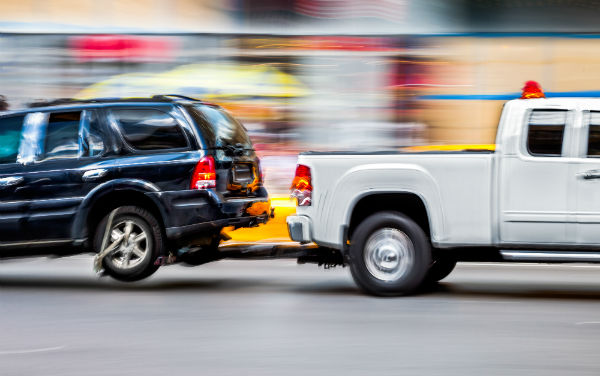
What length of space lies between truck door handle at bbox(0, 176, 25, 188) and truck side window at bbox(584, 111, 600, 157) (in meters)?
5.47

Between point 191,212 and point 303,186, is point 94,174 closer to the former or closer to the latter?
point 191,212

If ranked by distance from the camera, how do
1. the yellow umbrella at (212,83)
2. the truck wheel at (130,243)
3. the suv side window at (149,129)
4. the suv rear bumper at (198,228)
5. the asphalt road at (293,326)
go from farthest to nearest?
the yellow umbrella at (212,83) → the suv side window at (149,129) → the truck wheel at (130,243) → the suv rear bumper at (198,228) → the asphalt road at (293,326)

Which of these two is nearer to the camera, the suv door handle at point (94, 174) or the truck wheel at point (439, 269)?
the truck wheel at point (439, 269)

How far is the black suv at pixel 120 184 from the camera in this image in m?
9.48

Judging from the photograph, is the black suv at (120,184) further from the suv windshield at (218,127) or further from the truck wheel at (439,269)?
the truck wheel at (439,269)

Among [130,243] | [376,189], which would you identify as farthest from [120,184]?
[376,189]

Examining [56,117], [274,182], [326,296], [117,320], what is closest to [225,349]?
[117,320]

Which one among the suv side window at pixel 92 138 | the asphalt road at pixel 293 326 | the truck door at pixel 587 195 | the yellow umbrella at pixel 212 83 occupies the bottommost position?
the asphalt road at pixel 293 326

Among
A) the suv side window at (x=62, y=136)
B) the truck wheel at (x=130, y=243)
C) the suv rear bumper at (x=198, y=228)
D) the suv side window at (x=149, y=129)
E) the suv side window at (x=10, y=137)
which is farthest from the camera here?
the suv side window at (x=10, y=137)

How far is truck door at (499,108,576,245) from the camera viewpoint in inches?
330

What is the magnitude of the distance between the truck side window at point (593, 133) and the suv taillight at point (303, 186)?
8.20 ft

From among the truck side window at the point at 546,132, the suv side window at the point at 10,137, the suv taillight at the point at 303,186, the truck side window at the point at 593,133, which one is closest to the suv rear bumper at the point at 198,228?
the suv taillight at the point at 303,186

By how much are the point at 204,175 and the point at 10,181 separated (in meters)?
2.01

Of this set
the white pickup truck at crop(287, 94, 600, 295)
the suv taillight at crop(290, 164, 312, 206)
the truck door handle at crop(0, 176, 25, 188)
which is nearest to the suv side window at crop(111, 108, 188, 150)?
the truck door handle at crop(0, 176, 25, 188)
